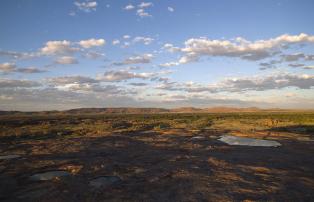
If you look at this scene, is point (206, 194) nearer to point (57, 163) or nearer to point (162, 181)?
point (162, 181)

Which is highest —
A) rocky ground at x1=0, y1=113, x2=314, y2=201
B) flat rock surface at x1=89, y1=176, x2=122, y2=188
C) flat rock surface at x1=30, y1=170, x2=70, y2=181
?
rocky ground at x1=0, y1=113, x2=314, y2=201

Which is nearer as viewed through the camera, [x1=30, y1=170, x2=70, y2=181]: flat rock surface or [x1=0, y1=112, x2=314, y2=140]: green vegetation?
[x1=30, y1=170, x2=70, y2=181]: flat rock surface

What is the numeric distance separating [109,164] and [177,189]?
16.3 ft

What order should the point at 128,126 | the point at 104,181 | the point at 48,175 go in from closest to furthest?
the point at 104,181 → the point at 48,175 → the point at 128,126

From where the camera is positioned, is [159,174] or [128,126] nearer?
[159,174]

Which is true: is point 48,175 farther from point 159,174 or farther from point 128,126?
point 128,126

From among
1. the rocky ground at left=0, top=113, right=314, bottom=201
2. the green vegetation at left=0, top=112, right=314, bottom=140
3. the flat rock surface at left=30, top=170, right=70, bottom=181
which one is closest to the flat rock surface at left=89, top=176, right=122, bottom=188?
the rocky ground at left=0, top=113, right=314, bottom=201

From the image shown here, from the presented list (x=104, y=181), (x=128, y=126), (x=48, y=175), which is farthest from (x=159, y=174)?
(x=128, y=126)

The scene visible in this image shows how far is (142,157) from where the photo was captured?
15.6 m

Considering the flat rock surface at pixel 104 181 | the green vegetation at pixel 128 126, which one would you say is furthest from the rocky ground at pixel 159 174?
the green vegetation at pixel 128 126

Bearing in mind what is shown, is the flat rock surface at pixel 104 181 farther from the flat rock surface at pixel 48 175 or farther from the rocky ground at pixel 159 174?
the flat rock surface at pixel 48 175

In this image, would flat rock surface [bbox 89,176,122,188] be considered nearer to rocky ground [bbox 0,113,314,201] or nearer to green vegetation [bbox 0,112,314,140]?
rocky ground [bbox 0,113,314,201]

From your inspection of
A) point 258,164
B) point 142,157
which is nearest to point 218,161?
point 258,164

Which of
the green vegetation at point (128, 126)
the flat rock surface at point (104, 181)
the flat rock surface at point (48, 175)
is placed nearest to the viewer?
the flat rock surface at point (104, 181)
